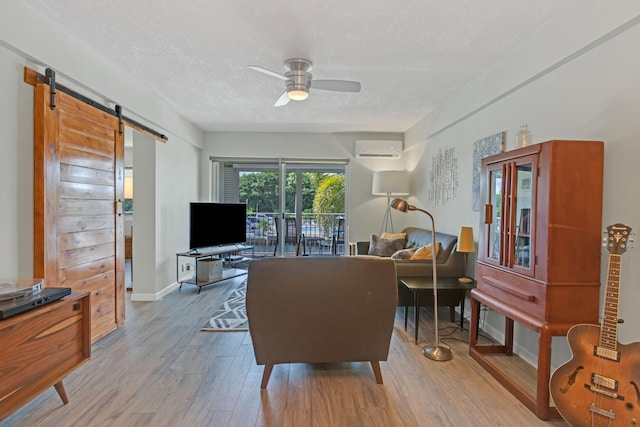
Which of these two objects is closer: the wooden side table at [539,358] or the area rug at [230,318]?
the wooden side table at [539,358]

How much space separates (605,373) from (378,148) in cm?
468

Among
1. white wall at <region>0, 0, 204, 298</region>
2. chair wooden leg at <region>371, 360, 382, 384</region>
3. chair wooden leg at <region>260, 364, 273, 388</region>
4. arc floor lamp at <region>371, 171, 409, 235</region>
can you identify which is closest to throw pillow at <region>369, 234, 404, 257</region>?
arc floor lamp at <region>371, 171, 409, 235</region>

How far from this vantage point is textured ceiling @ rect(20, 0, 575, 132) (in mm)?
2188

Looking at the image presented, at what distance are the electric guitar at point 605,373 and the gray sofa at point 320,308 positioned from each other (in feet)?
3.14

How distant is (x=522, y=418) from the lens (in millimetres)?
1941

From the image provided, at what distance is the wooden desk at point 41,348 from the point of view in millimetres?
1560

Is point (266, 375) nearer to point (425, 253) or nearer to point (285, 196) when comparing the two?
point (425, 253)

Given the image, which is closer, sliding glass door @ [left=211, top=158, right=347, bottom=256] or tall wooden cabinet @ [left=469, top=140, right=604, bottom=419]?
tall wooden cabinet @ [left=469, top=140, right=604, bottom=419]

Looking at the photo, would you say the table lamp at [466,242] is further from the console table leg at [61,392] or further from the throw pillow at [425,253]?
the console table leg at [61,392]

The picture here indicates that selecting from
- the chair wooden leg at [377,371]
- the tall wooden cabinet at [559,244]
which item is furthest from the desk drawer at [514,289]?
the chair wooden leg at [377,371]

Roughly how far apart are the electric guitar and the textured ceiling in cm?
166

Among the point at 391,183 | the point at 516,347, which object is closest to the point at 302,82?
the point at 391,183

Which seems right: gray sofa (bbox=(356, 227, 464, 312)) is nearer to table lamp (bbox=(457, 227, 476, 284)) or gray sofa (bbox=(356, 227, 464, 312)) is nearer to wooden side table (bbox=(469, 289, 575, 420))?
table lamp (bbox=(457, 227, 476, 284))

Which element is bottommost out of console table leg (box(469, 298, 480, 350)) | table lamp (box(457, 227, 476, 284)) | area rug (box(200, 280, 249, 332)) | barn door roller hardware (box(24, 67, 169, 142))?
area rug (box(200, 280, 249, 332))
